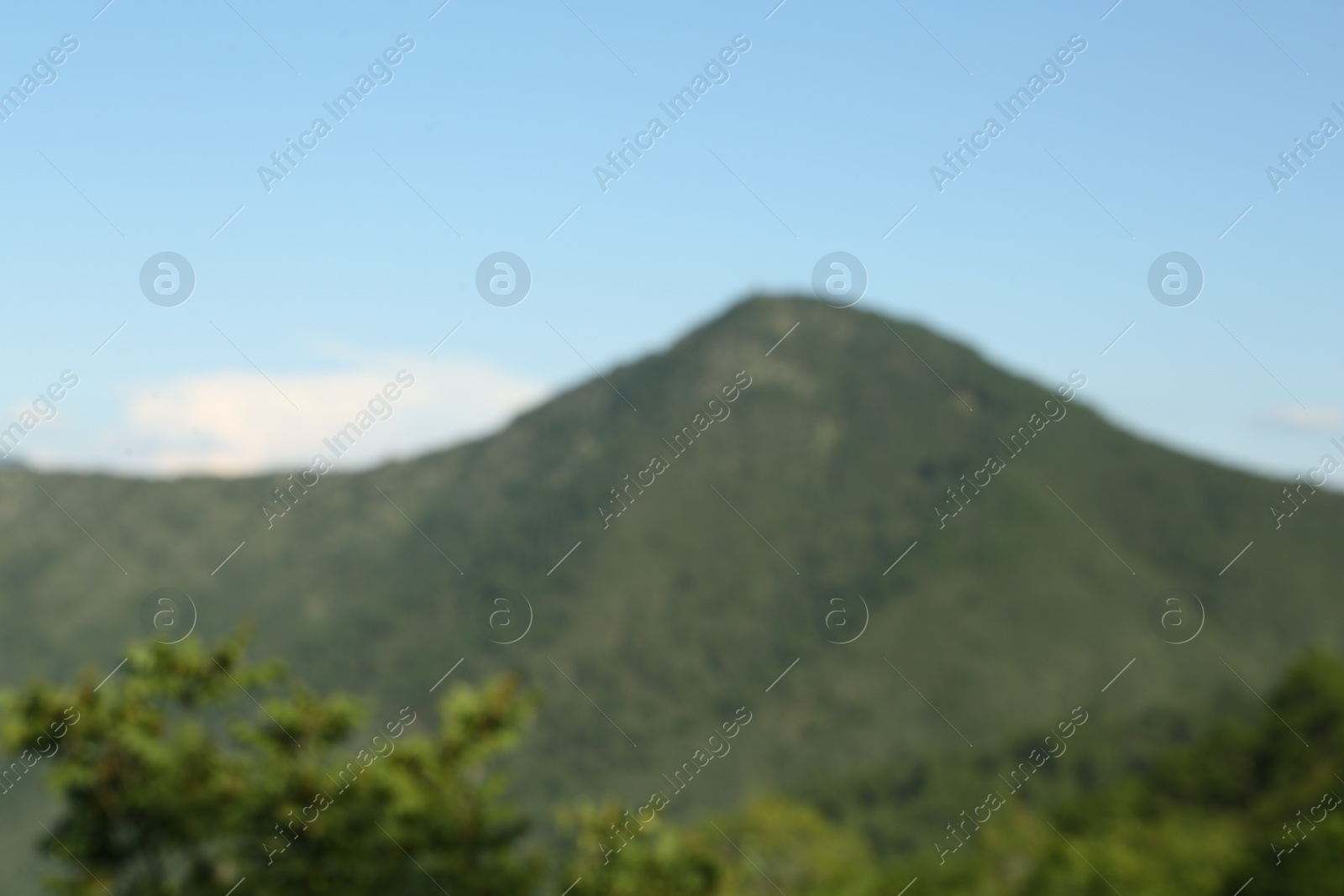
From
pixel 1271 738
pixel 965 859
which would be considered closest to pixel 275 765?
pixel 965 859

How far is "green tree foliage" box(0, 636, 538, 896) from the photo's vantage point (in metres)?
12.5

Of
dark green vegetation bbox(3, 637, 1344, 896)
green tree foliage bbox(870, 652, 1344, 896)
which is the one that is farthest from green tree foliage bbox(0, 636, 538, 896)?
green tree foliage bbox(870, 652, 1344, 896)

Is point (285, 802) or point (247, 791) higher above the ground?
point (247, 791)

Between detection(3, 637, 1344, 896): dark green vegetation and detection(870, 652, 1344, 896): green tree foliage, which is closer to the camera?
detection(3, 637, 1344, 896): dark green vegetation

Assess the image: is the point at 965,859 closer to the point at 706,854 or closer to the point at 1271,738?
the point at 1271,738

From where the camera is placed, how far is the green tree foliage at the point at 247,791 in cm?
1248

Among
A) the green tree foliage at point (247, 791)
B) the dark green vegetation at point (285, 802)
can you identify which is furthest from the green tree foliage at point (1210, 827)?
the green tree foliage at point (247, 791)

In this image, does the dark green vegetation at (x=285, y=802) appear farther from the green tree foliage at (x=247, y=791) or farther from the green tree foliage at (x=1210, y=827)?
the green tree foliage at (x=1210, y=827)

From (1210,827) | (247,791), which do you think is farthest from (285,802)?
(1210,827)

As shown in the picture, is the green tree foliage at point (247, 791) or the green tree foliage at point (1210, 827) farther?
the green tree foliage at point (1210, 827)

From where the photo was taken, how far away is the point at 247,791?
12.8 meters

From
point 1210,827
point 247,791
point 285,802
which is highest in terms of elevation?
point 247,791

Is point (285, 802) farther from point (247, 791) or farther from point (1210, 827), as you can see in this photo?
point (1210, 827)

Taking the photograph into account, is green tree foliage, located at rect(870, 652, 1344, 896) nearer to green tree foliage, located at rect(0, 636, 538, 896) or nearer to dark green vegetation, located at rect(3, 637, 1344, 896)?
dark green vegetation, located at rect(3, 637, 1344, 896)
